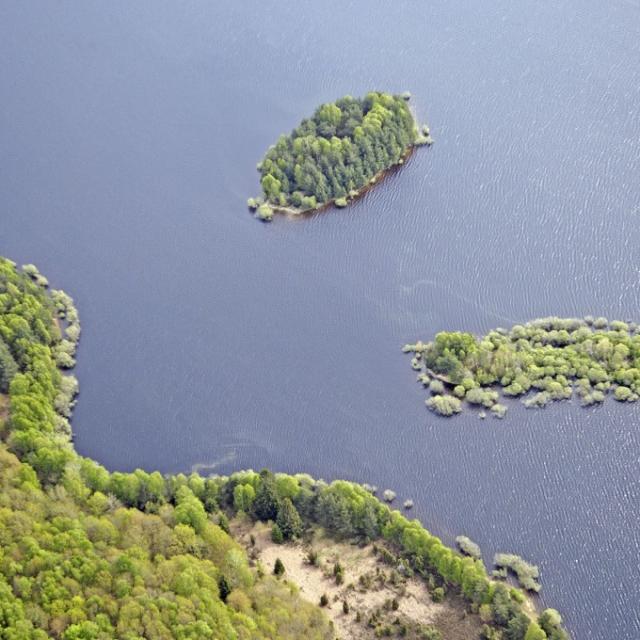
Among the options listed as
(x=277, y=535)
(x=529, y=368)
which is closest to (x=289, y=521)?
(x=277, y=535)

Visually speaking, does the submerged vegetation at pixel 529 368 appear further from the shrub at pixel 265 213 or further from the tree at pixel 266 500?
the shrub at pixel 265 213

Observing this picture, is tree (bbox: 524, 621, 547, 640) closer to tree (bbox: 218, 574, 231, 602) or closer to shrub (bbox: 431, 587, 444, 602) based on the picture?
shrub (bbox: 431, 587, 444, 602)

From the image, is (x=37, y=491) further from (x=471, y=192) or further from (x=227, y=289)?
(x=471, y=192)

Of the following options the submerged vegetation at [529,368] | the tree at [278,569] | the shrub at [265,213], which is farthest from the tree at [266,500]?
the shrub at [265,213]

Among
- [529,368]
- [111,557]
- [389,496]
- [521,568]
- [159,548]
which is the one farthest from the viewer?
[529,368]

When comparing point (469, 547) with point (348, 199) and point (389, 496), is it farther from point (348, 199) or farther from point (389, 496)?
point (348, 199)

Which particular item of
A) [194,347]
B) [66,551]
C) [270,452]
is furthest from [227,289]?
[66,551]
